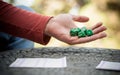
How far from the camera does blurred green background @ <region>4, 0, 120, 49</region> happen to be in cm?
321

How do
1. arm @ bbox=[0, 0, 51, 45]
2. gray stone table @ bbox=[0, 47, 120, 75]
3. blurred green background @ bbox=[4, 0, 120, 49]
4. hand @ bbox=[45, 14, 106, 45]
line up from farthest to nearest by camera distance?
1. blurred green background @ bbox=[4, 0, 120, 49]
2. arm @ bbox=[0, 0, 51, 45]
3. hand @ bbox=[45, 14, 106, 45]
4. gray stone table @ bbox=[0, 47, 120, 75]

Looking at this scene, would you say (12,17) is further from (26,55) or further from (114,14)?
(114,14)

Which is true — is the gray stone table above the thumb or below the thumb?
below

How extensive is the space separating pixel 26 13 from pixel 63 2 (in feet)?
6.10

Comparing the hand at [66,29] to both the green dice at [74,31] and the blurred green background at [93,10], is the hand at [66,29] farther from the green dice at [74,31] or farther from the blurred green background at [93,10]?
the blurred green background at [93,10]

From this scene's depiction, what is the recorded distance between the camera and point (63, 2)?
133 inches

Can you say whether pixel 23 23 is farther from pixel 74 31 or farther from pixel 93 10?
pixel 93 10

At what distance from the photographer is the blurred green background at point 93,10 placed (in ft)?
10.5

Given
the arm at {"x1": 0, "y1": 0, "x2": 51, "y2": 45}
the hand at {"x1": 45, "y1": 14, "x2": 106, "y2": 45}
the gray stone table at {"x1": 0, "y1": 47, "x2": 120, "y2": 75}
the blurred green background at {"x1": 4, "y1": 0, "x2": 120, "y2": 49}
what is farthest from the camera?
the blurred green background at {"x1": 4, "y1": 0, "x2": 120, "y2": 49}

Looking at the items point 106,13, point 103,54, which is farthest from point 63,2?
point 103,54

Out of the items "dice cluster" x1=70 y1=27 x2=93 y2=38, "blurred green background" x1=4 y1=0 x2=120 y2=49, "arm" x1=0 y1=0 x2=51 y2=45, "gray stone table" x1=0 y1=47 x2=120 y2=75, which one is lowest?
"gray stone table" x1=0 y1=47 x2=120 y2=75

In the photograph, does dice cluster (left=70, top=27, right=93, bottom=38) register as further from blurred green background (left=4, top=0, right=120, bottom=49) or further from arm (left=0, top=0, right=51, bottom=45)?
blurred green background (left=4, top=0, right=120, bottom=49)

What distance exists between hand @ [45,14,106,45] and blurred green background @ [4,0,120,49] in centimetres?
170

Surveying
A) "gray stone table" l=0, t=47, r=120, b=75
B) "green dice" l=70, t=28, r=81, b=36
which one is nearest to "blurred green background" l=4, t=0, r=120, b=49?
Result: "gray stone table" l=0, t=47, r=120, b=75
